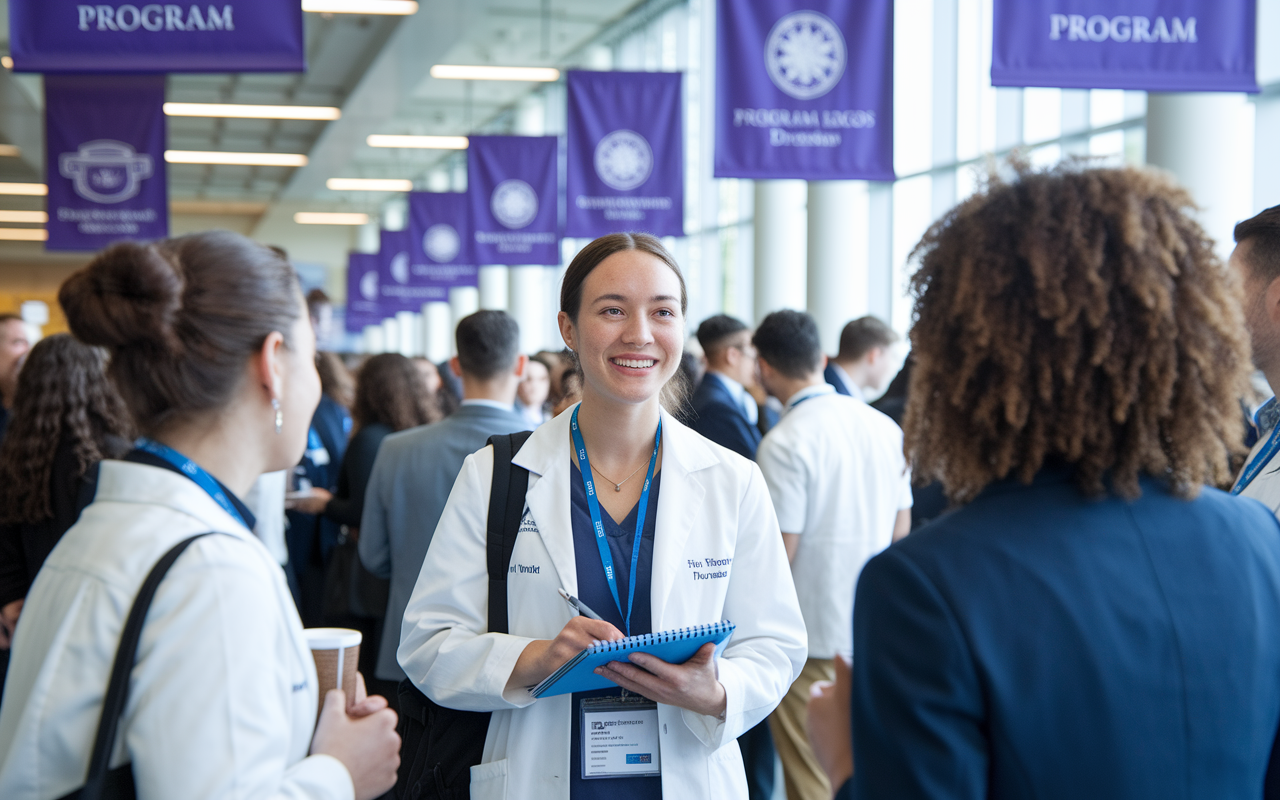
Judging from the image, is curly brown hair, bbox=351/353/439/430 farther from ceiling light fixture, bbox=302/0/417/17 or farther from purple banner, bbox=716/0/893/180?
ceiling light fixture, bbox=302/0/417/17

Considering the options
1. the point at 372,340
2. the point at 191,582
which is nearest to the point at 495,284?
the point at 372,340

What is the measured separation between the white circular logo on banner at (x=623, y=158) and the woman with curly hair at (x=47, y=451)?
15.4 feet

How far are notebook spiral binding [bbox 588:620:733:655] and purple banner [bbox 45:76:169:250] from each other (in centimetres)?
738

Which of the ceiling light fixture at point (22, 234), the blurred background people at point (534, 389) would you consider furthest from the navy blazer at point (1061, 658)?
the ceiling light fixture at point (22, 234)

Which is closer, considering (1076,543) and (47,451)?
(1076,543)

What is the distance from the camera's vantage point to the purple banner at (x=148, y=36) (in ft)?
13.5

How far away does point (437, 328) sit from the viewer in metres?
26.9

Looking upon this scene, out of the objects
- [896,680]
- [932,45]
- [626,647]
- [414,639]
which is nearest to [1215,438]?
[896,680]

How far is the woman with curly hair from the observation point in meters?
2.97

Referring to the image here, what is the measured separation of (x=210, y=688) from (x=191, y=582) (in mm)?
118

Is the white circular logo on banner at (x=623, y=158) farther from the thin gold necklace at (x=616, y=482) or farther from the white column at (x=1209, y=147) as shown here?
the thin gold necklace at (x=616, y=482)

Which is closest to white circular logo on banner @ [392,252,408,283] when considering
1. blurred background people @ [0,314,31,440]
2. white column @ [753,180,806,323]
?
white column @ [753,180,806,323]

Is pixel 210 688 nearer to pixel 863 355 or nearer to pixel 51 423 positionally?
pixel 51 423

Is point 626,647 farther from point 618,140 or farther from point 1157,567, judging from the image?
point 618,140
